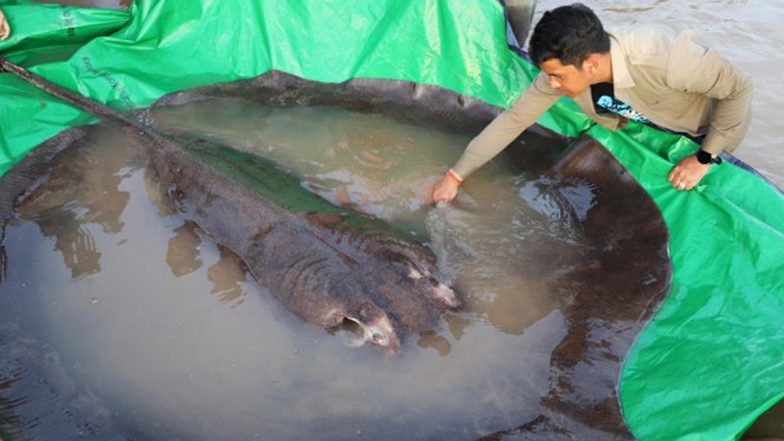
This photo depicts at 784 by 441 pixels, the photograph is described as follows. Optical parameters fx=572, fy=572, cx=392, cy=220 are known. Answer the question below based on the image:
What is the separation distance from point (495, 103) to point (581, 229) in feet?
4.58

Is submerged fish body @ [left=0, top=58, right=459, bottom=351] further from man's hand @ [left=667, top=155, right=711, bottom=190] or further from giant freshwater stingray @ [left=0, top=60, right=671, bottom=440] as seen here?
man's hand @ [left=667, top=155, right=711, bottom=190]

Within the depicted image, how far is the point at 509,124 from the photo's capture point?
399 centimetres

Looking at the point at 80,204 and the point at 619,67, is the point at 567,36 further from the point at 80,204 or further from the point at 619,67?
the point at 80,204

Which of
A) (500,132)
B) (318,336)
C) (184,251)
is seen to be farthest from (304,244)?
(500,132)

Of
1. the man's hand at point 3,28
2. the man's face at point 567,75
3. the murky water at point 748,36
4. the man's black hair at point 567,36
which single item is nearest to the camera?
the man's black hair at point 567,36

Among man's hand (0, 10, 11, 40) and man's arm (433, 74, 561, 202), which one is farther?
man's hand (0, 10, 11, 40)

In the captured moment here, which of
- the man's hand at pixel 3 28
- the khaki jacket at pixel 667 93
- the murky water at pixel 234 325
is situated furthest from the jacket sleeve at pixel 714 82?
the man's hand at pixel 3 28

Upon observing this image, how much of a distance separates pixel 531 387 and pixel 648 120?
2206 millimetres

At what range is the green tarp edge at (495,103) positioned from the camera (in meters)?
2.87

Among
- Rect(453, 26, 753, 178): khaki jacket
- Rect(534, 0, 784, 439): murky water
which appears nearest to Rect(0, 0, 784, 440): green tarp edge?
Rect(453, 26, 753, 178): khaki jacket

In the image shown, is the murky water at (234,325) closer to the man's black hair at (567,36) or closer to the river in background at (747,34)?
the man's black hair at (567,36)

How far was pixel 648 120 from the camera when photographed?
403cm

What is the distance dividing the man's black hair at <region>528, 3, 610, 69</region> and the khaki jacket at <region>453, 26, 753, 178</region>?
0.41 meters

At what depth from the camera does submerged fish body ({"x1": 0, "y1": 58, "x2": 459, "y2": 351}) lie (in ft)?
10.6
